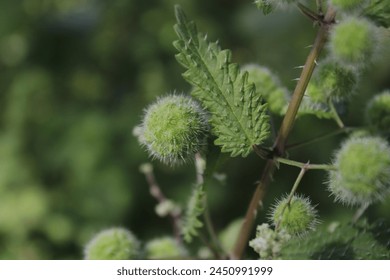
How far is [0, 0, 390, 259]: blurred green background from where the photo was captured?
14.5ft

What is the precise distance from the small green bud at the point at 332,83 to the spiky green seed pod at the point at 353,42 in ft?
0.55

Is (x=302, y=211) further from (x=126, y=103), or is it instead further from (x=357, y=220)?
(x=126, y=103)

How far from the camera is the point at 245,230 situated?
2.07 metres

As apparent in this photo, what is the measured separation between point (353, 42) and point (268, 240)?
63 centimetres

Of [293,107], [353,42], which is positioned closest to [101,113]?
[293,107]

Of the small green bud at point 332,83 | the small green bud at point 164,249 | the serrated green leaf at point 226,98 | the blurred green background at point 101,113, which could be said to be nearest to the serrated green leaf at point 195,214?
the small green bud at point 164,249

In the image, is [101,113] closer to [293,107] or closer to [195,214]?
[195,214]

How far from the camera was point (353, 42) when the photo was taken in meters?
1.72

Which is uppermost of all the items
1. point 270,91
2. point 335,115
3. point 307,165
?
point 270,91

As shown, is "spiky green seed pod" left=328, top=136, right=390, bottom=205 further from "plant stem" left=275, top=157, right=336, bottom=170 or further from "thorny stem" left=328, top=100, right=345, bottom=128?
"thorny stem" left=328, top=100, right=345, bottom=128

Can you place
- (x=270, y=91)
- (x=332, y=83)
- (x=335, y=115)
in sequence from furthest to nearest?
(x=270, y=91), (x=335, y=115), (x=332, y=83)

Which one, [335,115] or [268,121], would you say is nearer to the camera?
[268,121]

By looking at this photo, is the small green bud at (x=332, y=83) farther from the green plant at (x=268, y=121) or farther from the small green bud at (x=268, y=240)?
the small green bud at (x=268, y=240)
